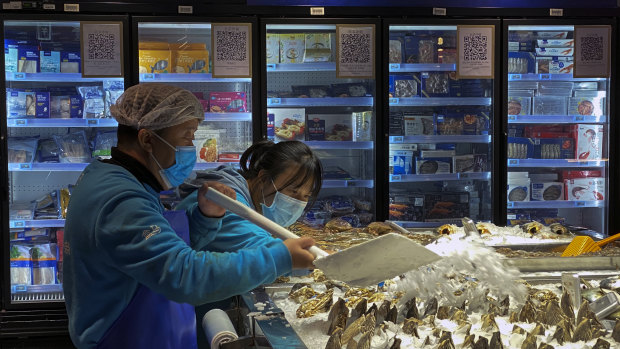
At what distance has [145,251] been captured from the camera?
1527mm

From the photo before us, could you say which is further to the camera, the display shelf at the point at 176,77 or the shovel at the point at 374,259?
the display shelf at the point at 176,77

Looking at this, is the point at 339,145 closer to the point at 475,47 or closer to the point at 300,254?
the point at 475,47

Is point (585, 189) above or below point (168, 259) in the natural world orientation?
below

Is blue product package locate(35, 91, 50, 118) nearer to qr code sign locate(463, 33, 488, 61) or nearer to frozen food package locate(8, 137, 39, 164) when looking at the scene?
frozen food package locate(8, 137, 39, 164)

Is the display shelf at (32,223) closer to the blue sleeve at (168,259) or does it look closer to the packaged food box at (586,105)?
the blue sleeve at (168,259)

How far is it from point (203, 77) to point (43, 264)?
1779 millimetres

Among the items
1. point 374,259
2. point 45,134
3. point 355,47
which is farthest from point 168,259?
point 45,134

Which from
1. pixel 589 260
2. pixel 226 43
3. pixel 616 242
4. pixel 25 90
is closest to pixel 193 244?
pixel 589 260

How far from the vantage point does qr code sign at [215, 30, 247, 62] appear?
4.78 metres

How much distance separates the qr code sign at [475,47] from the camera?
5027 millimetres

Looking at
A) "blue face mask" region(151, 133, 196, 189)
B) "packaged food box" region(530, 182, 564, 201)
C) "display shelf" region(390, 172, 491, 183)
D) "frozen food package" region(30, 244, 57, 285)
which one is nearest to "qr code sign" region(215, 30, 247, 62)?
"display shelf" region(390, 172, 491, 183)

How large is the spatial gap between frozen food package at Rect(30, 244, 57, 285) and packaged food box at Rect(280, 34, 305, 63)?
2183 mm

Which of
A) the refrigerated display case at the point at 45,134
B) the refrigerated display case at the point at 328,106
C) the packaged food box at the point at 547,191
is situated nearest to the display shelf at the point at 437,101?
the refrigerated display case at the point at 328,106

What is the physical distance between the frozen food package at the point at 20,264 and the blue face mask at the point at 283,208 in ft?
9.68
